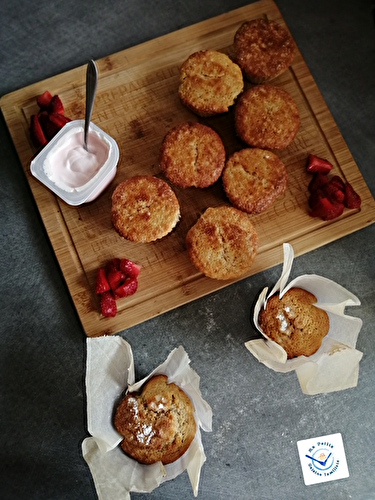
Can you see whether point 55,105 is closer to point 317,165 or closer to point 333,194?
point 317,165

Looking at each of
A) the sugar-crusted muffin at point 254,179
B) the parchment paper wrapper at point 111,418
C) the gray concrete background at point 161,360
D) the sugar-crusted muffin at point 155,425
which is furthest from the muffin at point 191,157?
the sugar-crusted muffin at point 155,425

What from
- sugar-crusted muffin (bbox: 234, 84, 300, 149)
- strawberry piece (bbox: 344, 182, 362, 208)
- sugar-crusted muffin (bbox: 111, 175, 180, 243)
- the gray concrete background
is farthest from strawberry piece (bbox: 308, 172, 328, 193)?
sugar-crusted muffin (bbox: 111, 175, 180, 243)

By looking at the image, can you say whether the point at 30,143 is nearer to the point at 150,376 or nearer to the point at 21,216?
the point at 21,216

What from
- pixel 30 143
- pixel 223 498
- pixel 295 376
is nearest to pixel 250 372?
pixel 295 376

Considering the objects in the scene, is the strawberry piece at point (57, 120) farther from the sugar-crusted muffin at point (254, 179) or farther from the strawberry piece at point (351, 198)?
the strawberry piece at point (351, 198)

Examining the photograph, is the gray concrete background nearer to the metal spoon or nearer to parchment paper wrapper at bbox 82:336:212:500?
parchment paper wrapper at bbox 82:336:212:500
